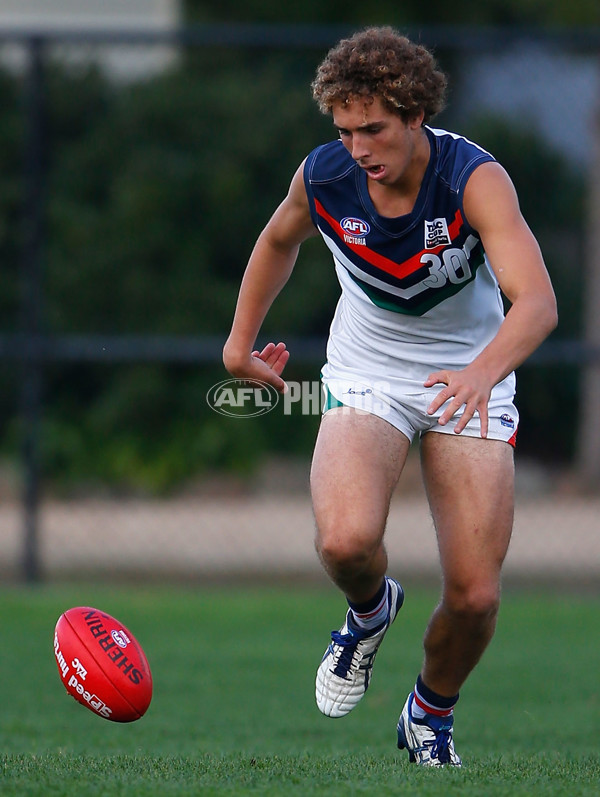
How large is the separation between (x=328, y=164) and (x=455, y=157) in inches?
17.1

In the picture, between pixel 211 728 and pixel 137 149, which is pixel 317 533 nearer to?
pixel 211 728

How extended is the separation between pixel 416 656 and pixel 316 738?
5.95ft

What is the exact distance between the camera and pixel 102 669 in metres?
4.22

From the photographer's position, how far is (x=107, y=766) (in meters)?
3.86

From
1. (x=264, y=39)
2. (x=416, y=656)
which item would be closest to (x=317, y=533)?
(x=416, y=656)

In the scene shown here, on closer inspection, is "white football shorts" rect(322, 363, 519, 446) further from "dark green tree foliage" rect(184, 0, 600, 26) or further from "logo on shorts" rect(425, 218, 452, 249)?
"dark green tree foliage" rect(184, 0, 600, 26)

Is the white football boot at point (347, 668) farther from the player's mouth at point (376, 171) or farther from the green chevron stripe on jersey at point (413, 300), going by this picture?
the player's mouth at point (376, 171)

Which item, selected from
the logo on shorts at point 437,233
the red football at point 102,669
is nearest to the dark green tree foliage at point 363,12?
the logo on shorts at point 437,233

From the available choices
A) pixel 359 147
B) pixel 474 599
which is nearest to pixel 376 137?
pixel 359 147

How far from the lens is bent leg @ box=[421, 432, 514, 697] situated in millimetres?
4141

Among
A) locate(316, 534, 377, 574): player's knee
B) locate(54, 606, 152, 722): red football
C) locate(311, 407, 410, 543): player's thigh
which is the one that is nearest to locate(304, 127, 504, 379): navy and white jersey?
locate(311, 407, 410, 543): player's thigh

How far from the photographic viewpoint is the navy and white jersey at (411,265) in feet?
13.3

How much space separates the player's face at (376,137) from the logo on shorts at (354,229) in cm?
18

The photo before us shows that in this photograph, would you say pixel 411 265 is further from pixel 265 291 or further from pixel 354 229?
pixel 265 291
